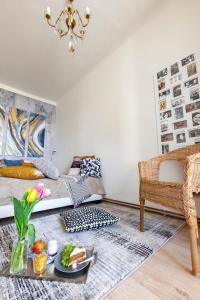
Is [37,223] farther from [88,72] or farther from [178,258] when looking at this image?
[88,72]

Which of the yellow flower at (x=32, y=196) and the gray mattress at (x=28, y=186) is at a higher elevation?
the yellow flower at (x=32, y=196)

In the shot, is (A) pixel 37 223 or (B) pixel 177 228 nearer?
(B) pixel 177 228

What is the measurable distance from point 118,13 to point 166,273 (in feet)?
9.37

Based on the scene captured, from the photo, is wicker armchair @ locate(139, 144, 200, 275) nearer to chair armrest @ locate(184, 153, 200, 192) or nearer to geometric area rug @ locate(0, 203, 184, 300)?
chair armrest @ locate(184, 153, 200, 192)

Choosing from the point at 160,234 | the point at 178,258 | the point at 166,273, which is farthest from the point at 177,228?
the point at 166,273

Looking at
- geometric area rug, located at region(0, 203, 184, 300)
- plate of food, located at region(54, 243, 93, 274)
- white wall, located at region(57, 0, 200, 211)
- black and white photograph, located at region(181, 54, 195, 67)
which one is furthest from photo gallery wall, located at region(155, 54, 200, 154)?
plate of food, located at region(54, 243, 93, 274)

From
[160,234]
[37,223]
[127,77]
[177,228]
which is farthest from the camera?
[127,77]

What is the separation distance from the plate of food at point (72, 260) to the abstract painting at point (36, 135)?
3298 mm

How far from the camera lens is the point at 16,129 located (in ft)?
12.2

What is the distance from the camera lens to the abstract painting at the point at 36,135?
3932 mm

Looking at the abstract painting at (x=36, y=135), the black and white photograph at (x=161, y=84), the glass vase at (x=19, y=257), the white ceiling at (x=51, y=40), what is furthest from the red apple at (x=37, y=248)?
the abstract painting at (x=36, y=135)

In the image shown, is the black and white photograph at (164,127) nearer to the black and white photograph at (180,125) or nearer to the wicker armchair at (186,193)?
the black and white photograph at (180,125)

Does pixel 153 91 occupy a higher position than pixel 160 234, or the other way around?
pixel 153 91

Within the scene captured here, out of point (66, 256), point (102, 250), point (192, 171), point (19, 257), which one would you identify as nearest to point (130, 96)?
point (192, 171)
